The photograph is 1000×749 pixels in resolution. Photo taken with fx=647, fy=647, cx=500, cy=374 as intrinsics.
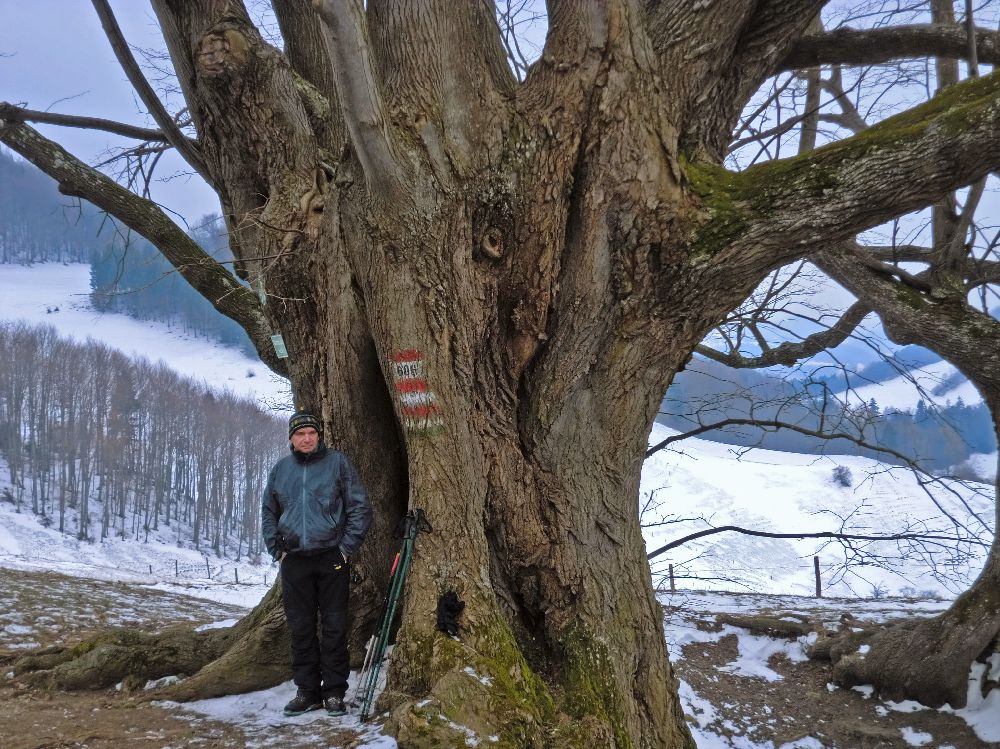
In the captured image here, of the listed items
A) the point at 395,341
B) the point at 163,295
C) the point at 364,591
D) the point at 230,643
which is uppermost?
the point at 163,295

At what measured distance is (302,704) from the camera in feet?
11.7

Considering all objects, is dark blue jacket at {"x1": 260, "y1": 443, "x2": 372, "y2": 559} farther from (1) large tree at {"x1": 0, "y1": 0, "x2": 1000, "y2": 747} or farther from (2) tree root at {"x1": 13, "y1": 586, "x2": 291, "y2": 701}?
(2) tree root at {"x1": 13, "y1": 586, "x2": 291, "y2": 701}

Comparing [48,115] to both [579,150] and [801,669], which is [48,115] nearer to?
[579,150]

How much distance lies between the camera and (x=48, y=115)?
5426 millimetres

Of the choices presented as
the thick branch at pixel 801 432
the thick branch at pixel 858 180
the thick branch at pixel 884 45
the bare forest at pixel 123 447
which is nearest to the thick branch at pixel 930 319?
the thick branch at pixel 801 432

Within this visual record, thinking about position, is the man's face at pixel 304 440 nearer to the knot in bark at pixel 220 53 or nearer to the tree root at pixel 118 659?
the tree root at pixel 118 659

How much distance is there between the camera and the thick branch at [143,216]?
17.8 ft

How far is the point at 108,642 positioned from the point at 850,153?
5471 mm

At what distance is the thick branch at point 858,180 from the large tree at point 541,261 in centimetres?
1

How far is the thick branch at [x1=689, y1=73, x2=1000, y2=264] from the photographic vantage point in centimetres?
289

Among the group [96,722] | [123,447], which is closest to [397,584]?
[96,722]

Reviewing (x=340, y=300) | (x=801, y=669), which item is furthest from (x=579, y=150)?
(x=801, y=669)

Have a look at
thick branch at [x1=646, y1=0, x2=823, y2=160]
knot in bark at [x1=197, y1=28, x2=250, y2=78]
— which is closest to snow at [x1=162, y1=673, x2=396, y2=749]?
thick branch at [x1=646, y1=0, x2=823, y2=160]

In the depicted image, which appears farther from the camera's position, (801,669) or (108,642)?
(801,669)
